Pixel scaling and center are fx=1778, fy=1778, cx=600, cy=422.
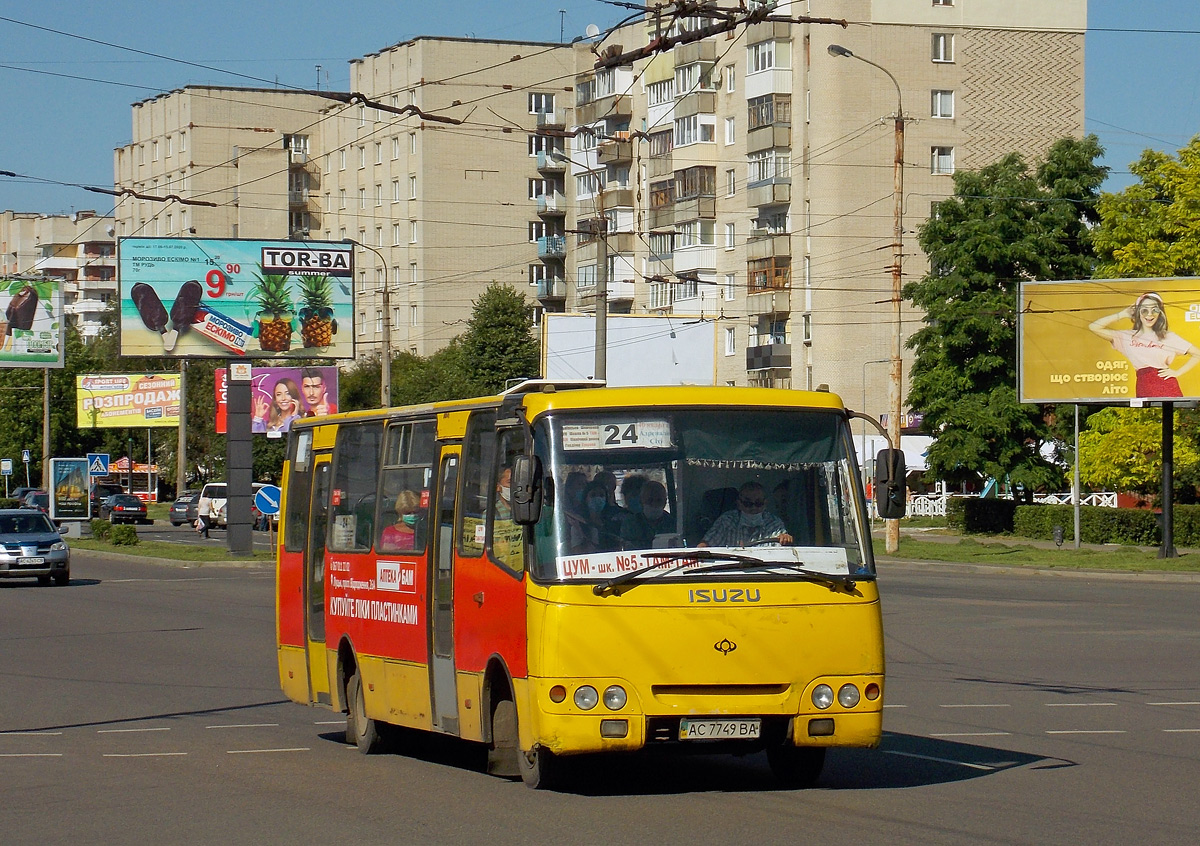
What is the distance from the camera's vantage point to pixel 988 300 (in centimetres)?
5694

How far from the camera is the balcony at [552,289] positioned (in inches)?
3728

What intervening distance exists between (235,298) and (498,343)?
36.7 metres

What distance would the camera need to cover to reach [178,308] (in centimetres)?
4428

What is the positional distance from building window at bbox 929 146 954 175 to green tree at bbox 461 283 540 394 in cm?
2074

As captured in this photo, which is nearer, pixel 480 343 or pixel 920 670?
pixel 920 670

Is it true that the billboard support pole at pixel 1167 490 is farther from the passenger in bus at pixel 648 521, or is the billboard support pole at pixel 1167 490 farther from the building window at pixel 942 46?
the building window at pixel 942 46

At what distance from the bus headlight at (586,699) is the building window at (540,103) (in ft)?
299

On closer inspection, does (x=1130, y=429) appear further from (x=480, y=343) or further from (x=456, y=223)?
(x=456, y=223)

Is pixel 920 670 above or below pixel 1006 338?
below

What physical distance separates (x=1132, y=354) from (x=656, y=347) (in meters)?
19.3

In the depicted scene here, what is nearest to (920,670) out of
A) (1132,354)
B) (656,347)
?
(1132,354)

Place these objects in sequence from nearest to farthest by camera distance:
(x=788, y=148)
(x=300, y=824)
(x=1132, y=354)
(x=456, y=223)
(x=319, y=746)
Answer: (x=300, y=824)
(x=319, y=746)
(x=1132, y=354)
(x=788, y=148)
(x=456, y=223)

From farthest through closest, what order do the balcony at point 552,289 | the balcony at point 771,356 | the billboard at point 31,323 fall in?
the balcony at point 552,289 → the balcony at point 771,356 → the billboard at point 31,323

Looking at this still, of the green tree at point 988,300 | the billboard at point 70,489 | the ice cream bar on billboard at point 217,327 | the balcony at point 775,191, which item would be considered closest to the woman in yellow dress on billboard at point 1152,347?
the green tree at point 988,300
